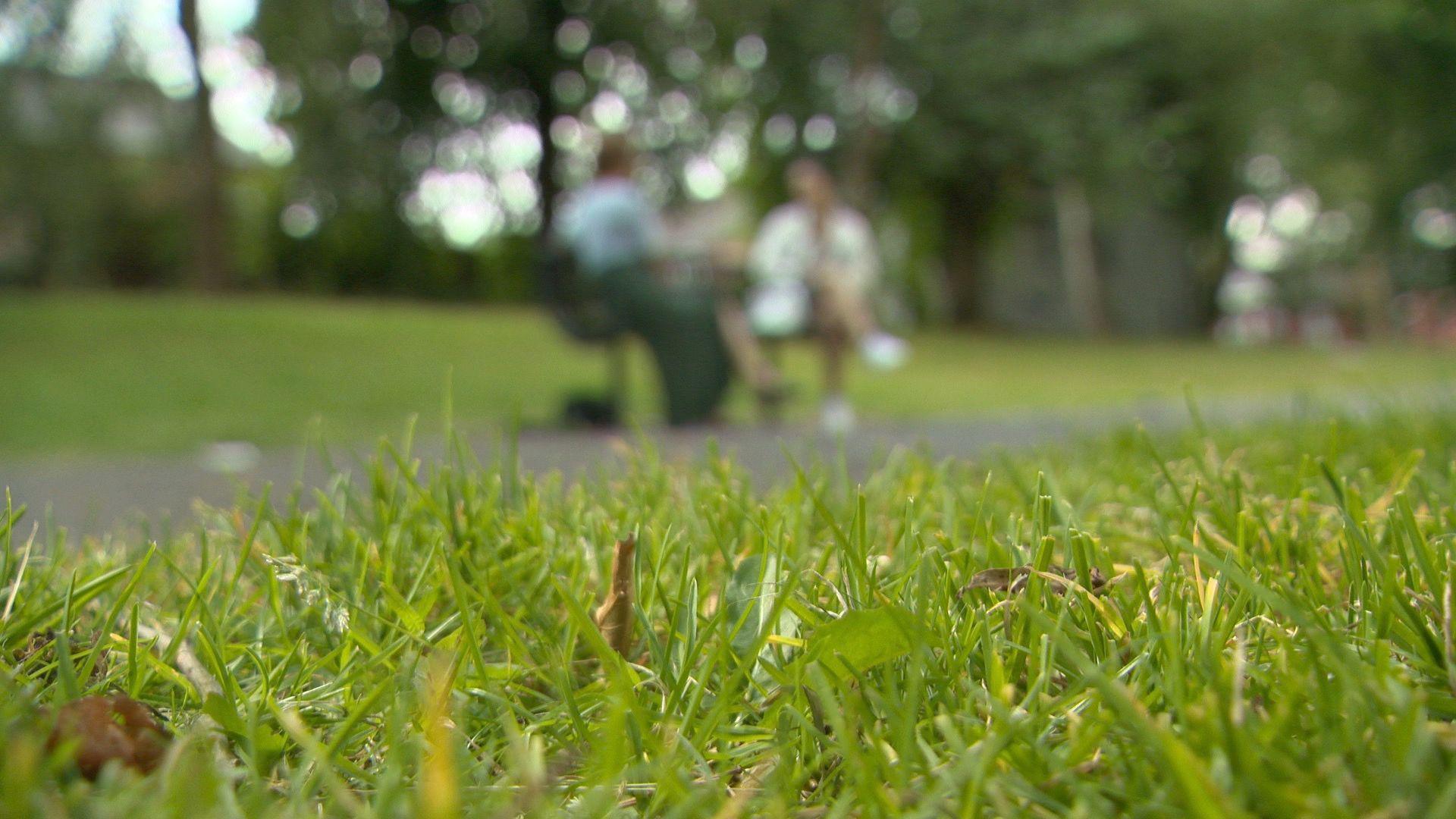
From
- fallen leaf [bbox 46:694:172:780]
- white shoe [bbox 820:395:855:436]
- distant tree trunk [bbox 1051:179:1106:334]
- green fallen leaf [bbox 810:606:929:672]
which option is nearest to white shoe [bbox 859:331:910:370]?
white shoe [bbox 820:395:855:436]

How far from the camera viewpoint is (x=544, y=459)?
5238 millimetres

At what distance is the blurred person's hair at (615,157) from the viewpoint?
7.59 metres

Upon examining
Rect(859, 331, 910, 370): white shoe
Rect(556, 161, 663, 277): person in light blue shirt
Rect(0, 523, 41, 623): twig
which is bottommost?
Rect(859, 331, 910, 370): white shoe

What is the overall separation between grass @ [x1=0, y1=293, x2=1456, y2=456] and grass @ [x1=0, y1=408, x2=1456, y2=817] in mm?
3294

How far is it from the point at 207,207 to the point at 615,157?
1389 cm

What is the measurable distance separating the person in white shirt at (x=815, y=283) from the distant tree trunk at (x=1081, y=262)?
85.7 ft

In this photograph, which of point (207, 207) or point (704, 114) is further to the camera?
point (704, 114)

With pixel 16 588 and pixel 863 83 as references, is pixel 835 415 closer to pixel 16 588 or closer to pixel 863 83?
pixel 16 588

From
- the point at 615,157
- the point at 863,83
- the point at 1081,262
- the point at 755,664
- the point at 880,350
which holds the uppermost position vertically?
the point at 863,83

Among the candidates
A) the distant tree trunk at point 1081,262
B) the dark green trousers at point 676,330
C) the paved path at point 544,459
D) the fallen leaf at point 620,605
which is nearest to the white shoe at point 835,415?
the paved path at point 544,459

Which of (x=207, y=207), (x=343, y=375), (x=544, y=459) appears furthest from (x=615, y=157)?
(x=207, y=207)

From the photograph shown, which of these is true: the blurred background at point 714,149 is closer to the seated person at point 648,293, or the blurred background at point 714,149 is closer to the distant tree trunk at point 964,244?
the distant tree trunk at point 964,244

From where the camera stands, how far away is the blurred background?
17609 mm

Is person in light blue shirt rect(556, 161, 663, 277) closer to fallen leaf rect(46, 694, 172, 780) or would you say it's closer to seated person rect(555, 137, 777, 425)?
seated person rect(555, 137, 777, 425)
